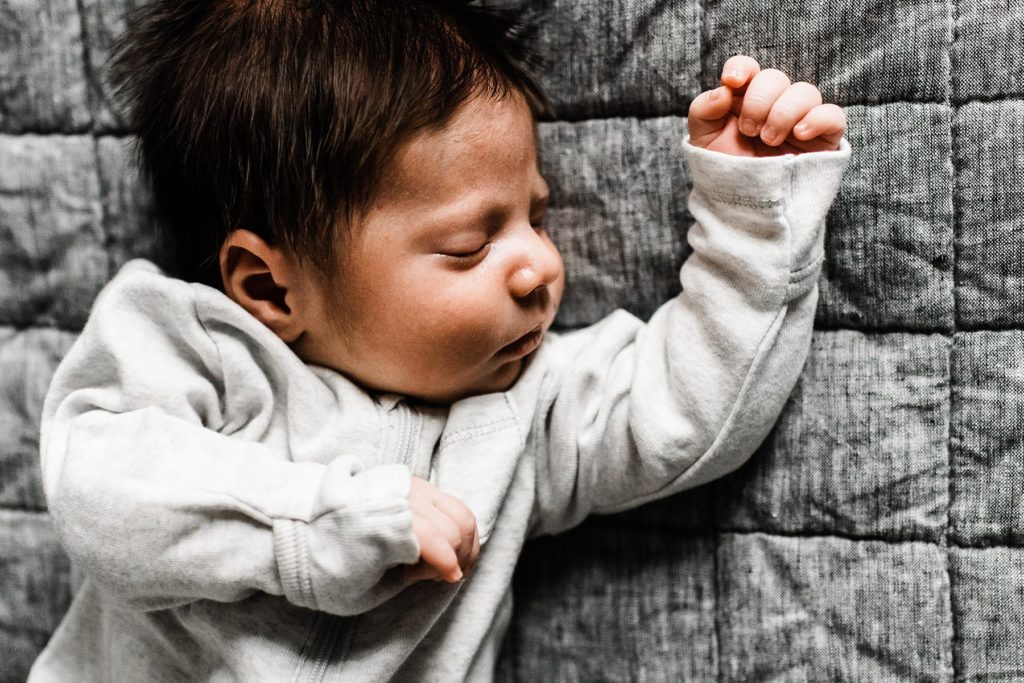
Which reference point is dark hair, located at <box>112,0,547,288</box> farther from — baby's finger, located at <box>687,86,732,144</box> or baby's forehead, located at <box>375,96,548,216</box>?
baby's finger, located at <box>687,86,732,144</box>

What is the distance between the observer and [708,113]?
83cm

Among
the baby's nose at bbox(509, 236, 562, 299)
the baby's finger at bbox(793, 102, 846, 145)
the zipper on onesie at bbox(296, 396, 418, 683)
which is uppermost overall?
the baby's finger at bbox(793, 102, 846, 145)

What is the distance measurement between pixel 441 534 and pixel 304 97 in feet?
1.24

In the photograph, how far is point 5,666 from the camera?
1113 millimetres

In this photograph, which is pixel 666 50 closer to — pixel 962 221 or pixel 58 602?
pixel 962 221

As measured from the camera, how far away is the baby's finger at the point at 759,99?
2.66ft

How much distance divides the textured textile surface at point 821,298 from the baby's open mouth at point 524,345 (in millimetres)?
106

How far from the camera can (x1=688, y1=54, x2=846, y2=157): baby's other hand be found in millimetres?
804

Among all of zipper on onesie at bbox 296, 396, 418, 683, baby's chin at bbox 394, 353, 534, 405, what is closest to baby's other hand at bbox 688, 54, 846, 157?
baby's chin at bbox 394, 353, 534, 405

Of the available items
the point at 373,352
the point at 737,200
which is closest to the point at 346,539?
the point at 373,352

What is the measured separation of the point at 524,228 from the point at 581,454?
8.6 inches

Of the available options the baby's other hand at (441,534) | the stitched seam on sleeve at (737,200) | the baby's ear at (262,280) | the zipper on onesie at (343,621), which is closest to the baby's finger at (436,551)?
the baby's other hand at (441,534)

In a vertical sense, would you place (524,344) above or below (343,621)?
above

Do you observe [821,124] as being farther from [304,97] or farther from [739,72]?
[304,97]
